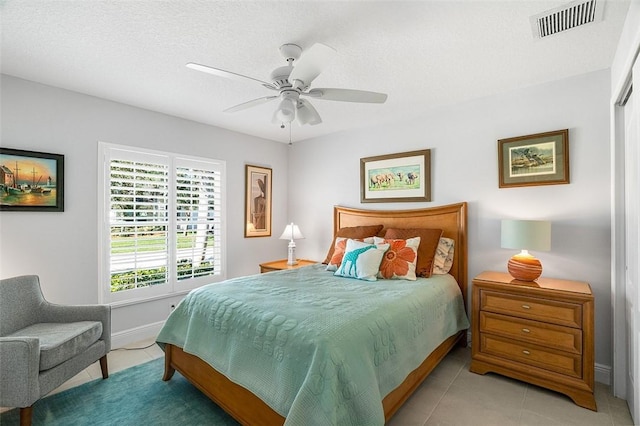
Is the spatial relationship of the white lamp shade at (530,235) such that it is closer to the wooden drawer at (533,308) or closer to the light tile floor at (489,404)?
the wooden drawer at (533,308)

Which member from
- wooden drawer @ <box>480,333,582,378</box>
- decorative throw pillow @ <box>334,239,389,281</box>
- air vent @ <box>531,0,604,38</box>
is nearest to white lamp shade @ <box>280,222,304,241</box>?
decorative throw pillow @ <box>334,239,389,281</box>

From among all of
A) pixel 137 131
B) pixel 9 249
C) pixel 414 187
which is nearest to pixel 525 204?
pixel 414 187

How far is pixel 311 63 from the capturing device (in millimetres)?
1771

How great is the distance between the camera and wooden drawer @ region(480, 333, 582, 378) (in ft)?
7.25

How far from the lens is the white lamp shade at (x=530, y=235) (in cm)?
245

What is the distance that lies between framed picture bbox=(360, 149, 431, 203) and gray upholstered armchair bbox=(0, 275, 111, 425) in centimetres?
306

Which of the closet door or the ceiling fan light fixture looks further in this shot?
the ceiling fan light fixture

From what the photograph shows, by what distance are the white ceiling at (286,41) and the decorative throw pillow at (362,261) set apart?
1.52 meters

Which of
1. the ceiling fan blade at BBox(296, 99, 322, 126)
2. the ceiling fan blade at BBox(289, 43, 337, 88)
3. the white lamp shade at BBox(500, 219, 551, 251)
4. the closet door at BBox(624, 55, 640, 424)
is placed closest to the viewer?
the ceiling fan blade at BBox(289, 43, 337, 88)

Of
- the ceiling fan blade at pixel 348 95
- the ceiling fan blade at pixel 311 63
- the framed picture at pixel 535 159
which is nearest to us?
the ceiling fan blade at pixel 311 63

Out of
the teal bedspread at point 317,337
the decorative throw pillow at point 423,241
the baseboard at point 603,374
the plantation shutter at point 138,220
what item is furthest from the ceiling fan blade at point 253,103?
the baseboard at point 603,374

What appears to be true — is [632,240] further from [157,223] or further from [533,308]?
[157,223]

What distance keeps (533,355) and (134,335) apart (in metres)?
3.78

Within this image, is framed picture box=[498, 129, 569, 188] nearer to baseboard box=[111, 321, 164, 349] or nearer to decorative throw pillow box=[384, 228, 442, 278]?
decorative throw pillow box=[384, 228, 442, 278]
